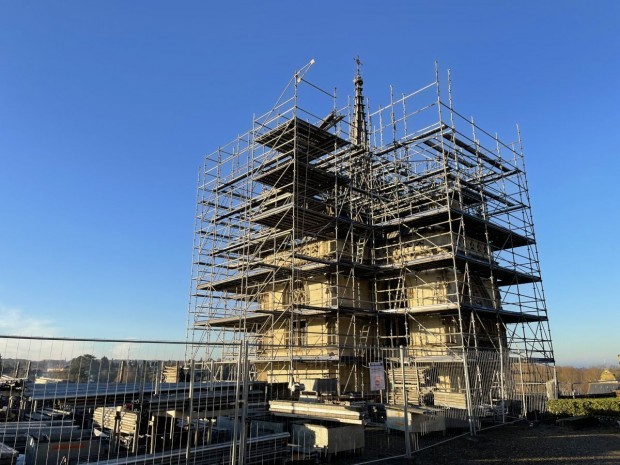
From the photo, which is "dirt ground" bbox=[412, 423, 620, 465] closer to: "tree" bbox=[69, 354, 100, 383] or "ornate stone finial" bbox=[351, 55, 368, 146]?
"tree" bbox=[69, 354, 100, 383]

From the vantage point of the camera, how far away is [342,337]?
23.7m

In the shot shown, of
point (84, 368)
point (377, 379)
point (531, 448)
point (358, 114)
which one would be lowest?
point (531, 448)

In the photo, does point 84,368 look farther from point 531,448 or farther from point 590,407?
point 590,407

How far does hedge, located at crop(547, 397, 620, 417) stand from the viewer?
53.8ft

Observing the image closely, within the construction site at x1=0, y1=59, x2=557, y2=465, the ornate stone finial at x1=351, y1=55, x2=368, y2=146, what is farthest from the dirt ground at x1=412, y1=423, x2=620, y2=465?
the ornate stone finial at x1=351, y1=55, x2=368, y2=146

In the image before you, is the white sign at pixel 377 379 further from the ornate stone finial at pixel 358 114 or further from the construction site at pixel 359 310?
the ornate stone finial at pixel 358 114

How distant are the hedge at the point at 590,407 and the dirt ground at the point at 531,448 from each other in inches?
57.5

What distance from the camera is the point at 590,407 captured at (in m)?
16.7

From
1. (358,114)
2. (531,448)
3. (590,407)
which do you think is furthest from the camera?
(358,114)

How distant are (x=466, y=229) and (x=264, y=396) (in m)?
18.1

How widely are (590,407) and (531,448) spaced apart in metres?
6.97

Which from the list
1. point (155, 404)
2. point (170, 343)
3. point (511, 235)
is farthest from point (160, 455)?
point (511, 235)

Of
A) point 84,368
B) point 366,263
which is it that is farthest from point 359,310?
point 84,368

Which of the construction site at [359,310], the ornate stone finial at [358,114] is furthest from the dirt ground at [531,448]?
the ornate stone finial at [358,114]
